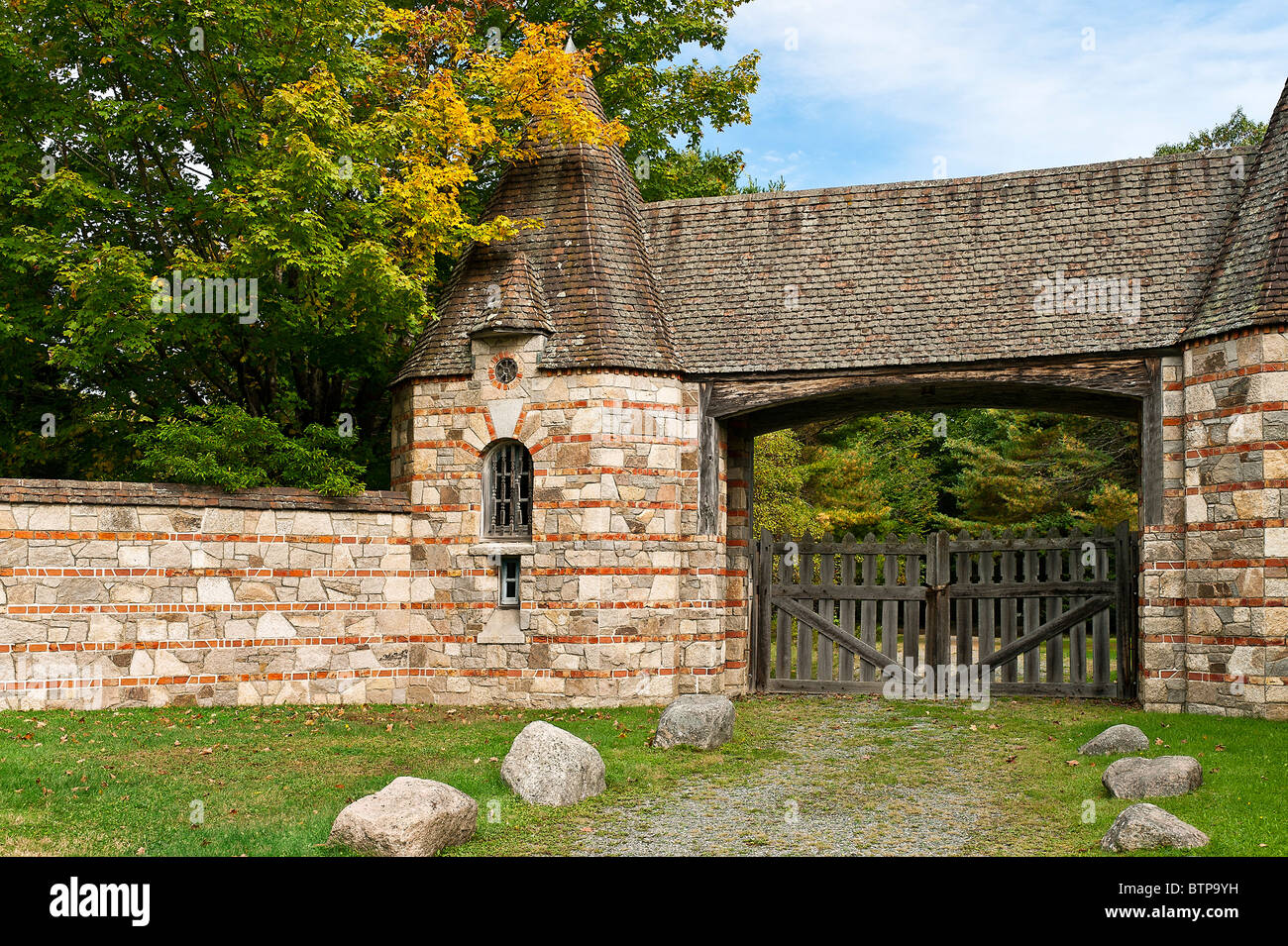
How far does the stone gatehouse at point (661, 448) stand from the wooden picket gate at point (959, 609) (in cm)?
74

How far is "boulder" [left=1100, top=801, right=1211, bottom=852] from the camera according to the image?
6.93 metres

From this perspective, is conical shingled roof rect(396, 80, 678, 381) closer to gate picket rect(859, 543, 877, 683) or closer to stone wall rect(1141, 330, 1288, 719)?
gate picket rect(859, 543, 877, 683)

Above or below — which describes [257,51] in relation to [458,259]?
above

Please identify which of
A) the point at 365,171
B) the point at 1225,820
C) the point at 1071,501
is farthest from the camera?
the point at 1071,501

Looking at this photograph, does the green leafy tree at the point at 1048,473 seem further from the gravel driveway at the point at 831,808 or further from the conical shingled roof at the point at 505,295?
the gravel driveway at the point at 831,808

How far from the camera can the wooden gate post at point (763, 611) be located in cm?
1636

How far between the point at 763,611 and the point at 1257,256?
792 cm

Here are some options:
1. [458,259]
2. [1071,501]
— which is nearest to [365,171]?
[458,259]

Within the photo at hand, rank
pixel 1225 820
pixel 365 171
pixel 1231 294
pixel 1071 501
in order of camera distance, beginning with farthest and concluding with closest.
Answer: pixel 1071 501 → pixel 365 171 → pixel 1231 294 → pixel 1225 820

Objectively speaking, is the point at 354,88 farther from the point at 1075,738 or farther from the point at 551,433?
the point at 1075,738

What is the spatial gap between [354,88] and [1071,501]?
20.7m

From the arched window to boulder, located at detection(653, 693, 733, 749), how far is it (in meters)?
4.34

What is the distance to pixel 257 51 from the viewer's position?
47.0ft

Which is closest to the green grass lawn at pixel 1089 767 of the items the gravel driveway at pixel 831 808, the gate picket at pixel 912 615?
the gravel driveway at pixel 831 808
